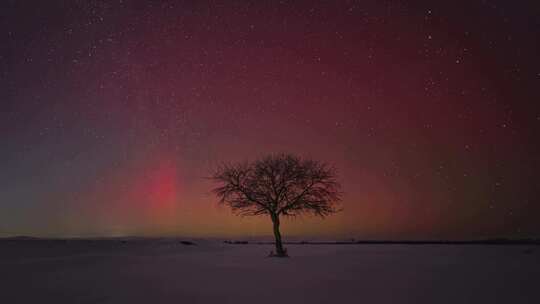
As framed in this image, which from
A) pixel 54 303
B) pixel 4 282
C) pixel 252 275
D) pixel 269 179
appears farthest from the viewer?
pixel 269 179

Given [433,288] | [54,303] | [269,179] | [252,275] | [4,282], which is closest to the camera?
[54,303]

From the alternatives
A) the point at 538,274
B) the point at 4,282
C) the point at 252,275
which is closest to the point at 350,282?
the point at 252,275

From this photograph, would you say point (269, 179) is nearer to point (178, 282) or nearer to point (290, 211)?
point (290, 211)

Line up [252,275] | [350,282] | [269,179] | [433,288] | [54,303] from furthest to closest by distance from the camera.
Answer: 1. [269,179]
2. [252,275]
3. [350,282]
4. [433,288]
5. [54,303]

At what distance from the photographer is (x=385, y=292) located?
15.2m

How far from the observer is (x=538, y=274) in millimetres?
21969

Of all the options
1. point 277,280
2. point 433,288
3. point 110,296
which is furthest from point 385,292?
point 110,296

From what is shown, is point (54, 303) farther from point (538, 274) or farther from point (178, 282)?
point (538, 274)

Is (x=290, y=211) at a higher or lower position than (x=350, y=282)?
higher

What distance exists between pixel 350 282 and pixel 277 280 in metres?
3.12

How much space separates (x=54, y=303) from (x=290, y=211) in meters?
28.0

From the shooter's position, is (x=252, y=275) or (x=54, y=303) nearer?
(x=54, y=303)

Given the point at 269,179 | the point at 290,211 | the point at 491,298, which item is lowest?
the point at 491,298

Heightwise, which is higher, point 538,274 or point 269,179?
point 269,179
